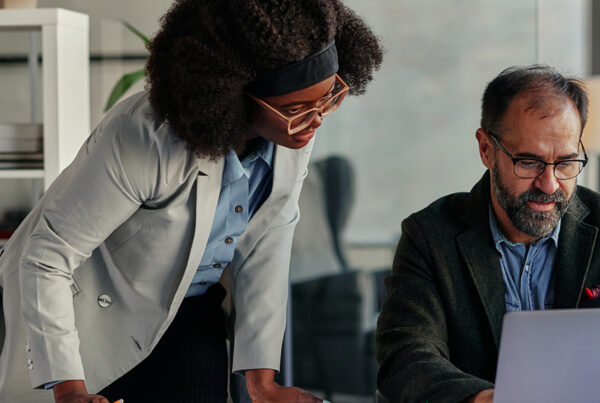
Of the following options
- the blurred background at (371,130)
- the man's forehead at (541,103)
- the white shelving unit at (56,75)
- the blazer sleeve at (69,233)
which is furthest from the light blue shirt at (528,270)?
the blurred background at (371,130)

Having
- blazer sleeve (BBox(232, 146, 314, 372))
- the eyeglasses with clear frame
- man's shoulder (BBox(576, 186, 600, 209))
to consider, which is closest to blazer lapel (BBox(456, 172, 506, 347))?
man's shoulder (BBox(576, 186, 600, 209))

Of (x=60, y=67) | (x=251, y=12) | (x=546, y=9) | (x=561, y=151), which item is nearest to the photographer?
(x=251, y=12)

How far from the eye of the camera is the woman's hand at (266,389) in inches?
53.5

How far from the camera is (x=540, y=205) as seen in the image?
153 cm

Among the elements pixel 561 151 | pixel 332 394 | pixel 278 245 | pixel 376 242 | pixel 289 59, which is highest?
pixel 289 59

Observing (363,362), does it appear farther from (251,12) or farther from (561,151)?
(251,12)

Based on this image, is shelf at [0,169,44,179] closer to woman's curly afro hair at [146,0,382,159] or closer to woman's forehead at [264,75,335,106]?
woman's curly afro hair at [146,0,382,159]

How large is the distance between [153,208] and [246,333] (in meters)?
0.34

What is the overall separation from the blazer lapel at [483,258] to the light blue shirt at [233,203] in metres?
0.45

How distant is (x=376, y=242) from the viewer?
3510 millimetres

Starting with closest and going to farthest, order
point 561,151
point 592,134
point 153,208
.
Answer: point 153,208 → point 561,151 → point 592,134

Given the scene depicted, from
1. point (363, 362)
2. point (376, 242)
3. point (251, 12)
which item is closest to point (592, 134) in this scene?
point (376, 242)

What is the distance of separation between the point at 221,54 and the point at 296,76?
124mm

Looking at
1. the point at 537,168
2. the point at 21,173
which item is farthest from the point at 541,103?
the point at 21,173
